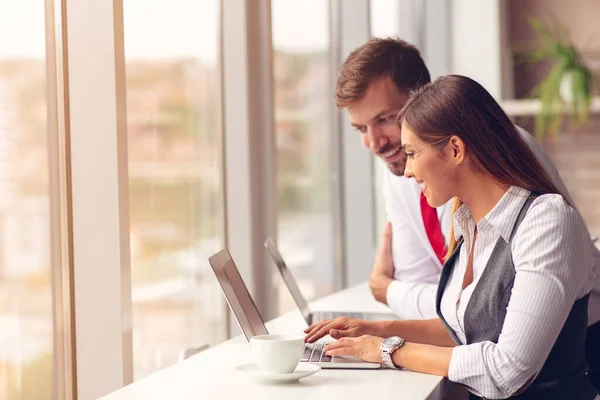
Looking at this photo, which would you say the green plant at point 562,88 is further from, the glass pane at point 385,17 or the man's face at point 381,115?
the man's face at point 381,115

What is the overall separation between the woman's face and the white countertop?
0.36 m

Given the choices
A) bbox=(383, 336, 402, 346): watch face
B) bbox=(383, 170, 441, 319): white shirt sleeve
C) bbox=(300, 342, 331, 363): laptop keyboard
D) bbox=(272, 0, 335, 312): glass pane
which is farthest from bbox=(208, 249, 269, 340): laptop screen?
bbox=(272, 0, 335, 312): glass pane

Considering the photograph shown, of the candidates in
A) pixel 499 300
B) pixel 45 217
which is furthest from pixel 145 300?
pixel 499 300

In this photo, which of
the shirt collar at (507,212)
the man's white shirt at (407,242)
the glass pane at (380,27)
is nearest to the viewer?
the shirt collar at (507,212)

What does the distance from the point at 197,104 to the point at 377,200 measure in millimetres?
1834

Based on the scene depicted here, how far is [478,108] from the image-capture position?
1640 mm

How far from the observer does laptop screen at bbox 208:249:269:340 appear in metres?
1.71

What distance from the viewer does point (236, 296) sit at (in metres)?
1.75

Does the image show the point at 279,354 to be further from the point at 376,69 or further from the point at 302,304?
the point at 376,69

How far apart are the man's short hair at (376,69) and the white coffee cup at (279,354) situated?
829mm

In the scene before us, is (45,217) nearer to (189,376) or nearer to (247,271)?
(189,376)

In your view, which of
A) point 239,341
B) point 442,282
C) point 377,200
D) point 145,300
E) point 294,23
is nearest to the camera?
point 442,282

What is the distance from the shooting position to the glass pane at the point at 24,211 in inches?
66.4

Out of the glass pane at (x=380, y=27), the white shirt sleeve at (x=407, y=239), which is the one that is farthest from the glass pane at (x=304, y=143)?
the white shirt sleeve at (x=407, y=239)
